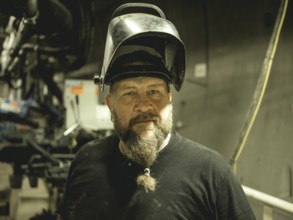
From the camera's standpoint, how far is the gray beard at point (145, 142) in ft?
3.50

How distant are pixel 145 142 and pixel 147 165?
0.27 feet

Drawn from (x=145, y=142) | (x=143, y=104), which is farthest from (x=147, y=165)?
(x=143, y=104)

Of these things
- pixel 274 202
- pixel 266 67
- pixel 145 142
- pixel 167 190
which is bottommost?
pixel 274 202

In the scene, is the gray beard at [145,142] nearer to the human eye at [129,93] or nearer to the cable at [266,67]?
the human eye at [129,93]

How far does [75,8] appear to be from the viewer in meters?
2.63

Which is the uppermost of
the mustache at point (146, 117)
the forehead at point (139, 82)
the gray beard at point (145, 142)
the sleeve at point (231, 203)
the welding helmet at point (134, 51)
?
the welding helmet at point (134, 51)

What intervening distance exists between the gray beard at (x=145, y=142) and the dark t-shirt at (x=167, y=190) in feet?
0.11

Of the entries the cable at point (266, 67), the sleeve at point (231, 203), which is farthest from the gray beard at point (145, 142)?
the cable at point (266, 67)

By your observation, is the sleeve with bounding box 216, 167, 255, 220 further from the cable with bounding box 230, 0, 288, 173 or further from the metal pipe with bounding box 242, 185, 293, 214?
the cable with bounding box 230, 0, 288, 173

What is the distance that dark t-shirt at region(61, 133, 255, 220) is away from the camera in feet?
3.30

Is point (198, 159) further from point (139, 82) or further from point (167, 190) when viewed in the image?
point (139, 82)

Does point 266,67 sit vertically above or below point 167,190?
above

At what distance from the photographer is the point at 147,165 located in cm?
108

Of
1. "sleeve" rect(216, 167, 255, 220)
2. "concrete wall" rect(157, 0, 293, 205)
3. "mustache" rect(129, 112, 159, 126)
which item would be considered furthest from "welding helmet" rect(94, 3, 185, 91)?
"concrete wall" rect(157, 0, 293, 205)
